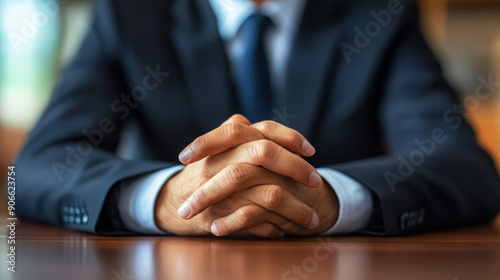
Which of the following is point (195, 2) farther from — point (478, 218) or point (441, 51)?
point (441, 51)

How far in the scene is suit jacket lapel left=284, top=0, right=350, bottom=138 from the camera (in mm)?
1240

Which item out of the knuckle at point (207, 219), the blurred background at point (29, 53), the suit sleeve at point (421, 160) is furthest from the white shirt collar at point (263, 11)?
the blurred background at point (29, 53)

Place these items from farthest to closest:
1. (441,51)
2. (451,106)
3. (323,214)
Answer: (441,51), (451,106), (323,214)

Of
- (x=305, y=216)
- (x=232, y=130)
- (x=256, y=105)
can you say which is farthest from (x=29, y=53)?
(x=305, y=216)

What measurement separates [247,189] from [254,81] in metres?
0.52

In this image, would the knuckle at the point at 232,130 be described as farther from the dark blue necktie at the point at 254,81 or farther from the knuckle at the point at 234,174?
the dark blue necktie at the point at 254,81

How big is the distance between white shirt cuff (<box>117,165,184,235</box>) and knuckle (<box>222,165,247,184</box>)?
149 millimetres

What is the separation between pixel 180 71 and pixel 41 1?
10.8 feet

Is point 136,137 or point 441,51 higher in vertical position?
point 441,51

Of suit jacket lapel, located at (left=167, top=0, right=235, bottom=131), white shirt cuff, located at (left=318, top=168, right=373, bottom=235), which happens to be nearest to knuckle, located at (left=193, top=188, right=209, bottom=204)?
white shirt cuff, located at (left=318, top=168, right=373, bottom=235)

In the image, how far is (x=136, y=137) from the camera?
132 cm

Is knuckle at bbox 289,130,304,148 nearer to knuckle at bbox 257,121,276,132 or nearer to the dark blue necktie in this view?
knuckle at bbox 257,121,276,132

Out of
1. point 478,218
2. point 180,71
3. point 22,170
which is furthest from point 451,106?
Answer: point 22,170

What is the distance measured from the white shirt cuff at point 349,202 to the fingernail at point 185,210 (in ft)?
0.73
